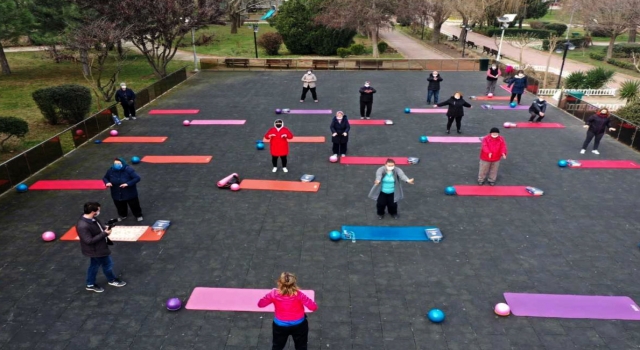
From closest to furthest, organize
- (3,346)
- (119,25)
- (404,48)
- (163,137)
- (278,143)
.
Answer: (3,346) < (278,143) < (163,137) < (119,25) < (404,48)

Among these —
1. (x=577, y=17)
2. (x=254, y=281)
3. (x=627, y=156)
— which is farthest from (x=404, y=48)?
(x=254, y=281)

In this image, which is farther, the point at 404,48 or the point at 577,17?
the point at 577,17

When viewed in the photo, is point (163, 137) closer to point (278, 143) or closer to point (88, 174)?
point (88, 174)

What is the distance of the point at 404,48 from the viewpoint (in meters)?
47.6

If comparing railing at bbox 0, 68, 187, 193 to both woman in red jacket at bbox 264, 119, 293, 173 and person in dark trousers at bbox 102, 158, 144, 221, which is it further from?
woman in red jacket at bbox 264, 119, 293, 173

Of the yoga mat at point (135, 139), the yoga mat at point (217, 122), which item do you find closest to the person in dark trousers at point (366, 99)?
the yoga mat at point (217, 122)

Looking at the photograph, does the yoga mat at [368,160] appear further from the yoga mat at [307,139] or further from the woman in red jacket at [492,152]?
the woman in red jacket at [492,152]

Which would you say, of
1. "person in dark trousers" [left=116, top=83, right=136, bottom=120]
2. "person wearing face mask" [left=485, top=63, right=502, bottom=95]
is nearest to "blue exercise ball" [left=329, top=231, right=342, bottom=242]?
"person in dark trousers" [left=116, top=83, right=136, bottom=120]

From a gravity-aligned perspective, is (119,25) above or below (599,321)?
above

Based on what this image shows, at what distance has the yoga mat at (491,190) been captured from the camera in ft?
37.3

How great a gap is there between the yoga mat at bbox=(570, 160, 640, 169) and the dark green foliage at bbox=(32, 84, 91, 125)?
1966 centimetres

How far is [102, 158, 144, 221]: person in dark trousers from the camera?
930 centimetres

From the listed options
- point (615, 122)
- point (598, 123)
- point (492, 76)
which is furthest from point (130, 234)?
point (492, 76)

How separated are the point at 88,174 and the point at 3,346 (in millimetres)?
7104
